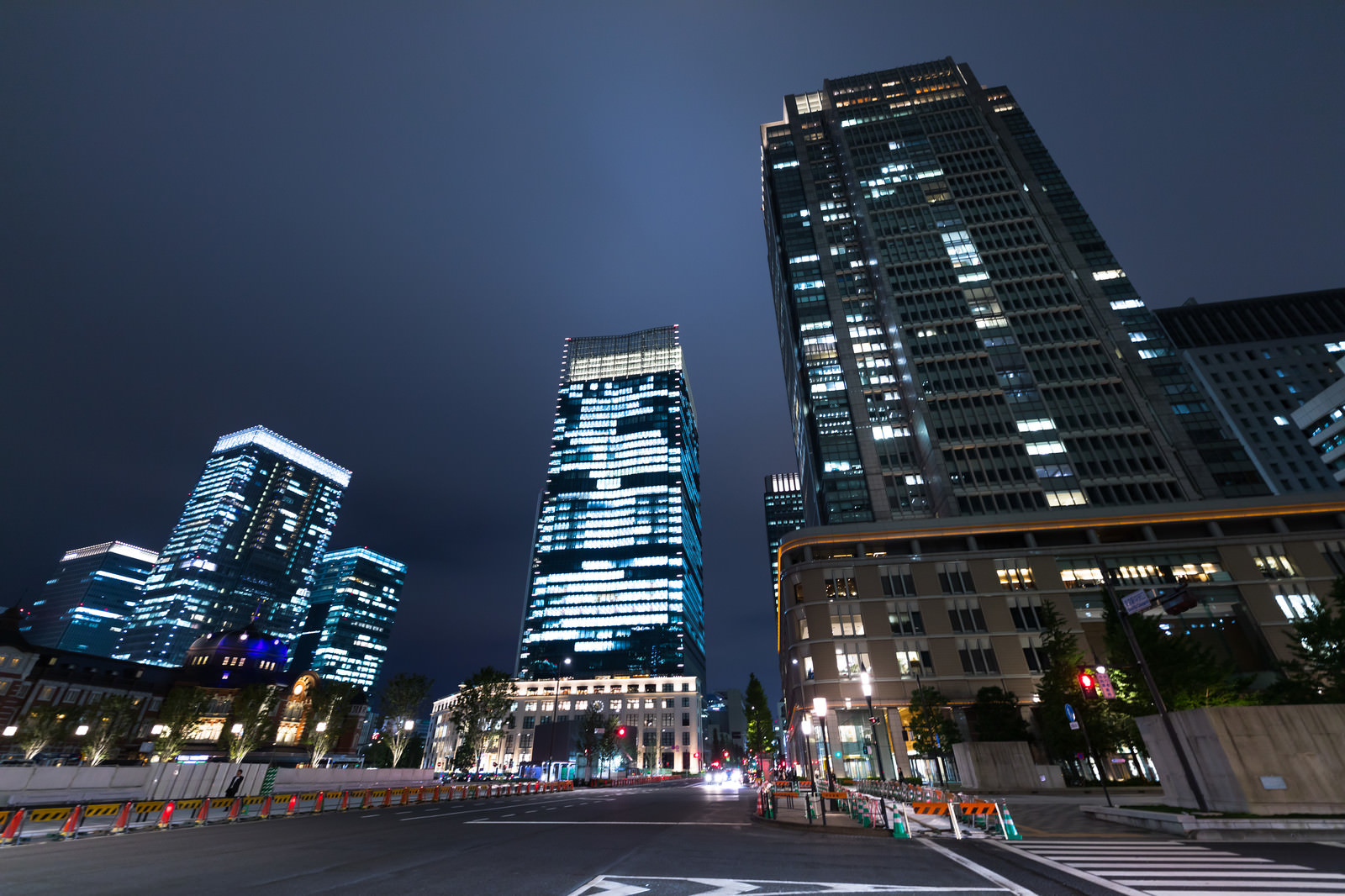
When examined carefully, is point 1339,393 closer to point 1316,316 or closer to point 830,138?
point 1316,316

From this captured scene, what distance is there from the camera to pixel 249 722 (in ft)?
206

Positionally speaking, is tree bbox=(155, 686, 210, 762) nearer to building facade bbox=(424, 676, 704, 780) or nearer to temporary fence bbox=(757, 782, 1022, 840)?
building facade bbox=(424, 676, 704, 780)

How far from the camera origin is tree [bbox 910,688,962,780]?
49.8 metres

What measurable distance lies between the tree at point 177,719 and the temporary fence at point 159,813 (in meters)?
38.5

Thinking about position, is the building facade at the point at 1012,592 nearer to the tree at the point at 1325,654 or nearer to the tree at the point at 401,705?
the tree at the point at 1325,654

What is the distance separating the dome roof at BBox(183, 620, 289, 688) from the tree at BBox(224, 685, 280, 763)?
48.4 ft

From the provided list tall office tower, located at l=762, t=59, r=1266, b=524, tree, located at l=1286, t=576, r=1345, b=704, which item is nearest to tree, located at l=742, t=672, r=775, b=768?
tall office tower, located at l=762, t=59, r=1266, b=524

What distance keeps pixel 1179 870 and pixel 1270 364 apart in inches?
6107

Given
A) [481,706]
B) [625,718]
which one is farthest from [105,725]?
[625,718]

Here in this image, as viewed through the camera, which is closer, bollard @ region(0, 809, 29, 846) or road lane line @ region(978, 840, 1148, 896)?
road lane line @ region(978, 840, 1148, 896)

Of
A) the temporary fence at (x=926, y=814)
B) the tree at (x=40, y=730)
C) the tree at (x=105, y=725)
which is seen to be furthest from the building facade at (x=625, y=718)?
the temporary fence at (x=926, y=814)

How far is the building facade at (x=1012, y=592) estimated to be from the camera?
194 ft

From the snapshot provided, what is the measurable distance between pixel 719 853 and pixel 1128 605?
1560cm

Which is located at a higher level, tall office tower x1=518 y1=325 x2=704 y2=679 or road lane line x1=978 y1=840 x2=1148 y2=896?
tall office tower x1=518 y1=325 x2=704 y2=679
